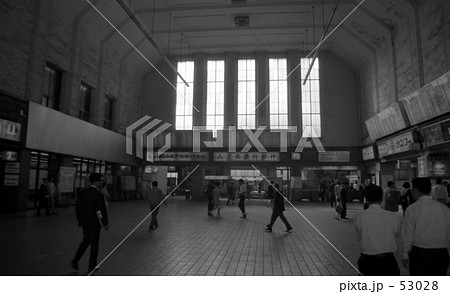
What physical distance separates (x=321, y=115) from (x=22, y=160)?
65.5 feet

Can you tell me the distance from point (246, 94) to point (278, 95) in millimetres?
2580

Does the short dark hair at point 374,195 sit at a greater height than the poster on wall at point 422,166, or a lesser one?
lesser

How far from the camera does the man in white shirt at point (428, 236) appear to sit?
304cm

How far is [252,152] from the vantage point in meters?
23.8

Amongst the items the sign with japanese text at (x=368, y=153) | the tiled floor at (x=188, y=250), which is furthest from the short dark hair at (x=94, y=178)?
the sign with japanese text at (x=368, y=153)

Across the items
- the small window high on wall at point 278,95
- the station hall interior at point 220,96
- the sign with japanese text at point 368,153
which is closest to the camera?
the station hall interior at point 220,96

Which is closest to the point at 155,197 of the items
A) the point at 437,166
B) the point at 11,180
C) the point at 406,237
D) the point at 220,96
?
the point at 11,180

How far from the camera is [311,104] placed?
25.0 meters

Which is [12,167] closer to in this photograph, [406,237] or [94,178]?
[94,178]

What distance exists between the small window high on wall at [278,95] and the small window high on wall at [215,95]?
3.98 meters

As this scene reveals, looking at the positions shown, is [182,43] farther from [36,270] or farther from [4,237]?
[36,270]

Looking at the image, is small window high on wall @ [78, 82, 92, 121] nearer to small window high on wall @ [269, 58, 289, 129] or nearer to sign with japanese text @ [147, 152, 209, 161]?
sign with japanese text @ [147, 152, 209, 161]

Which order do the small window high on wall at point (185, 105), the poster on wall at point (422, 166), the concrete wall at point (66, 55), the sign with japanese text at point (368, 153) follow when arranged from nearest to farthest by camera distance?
the concrete wall at point (66, 55) → the poster on wall at point (422, 166) → the sign with japanese text at point (368, 153) → the small window high on wall at point (185, 105)

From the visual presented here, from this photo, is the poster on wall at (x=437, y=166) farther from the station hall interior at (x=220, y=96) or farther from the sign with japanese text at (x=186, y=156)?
the sign with japanese text at (x=186, y=156)
